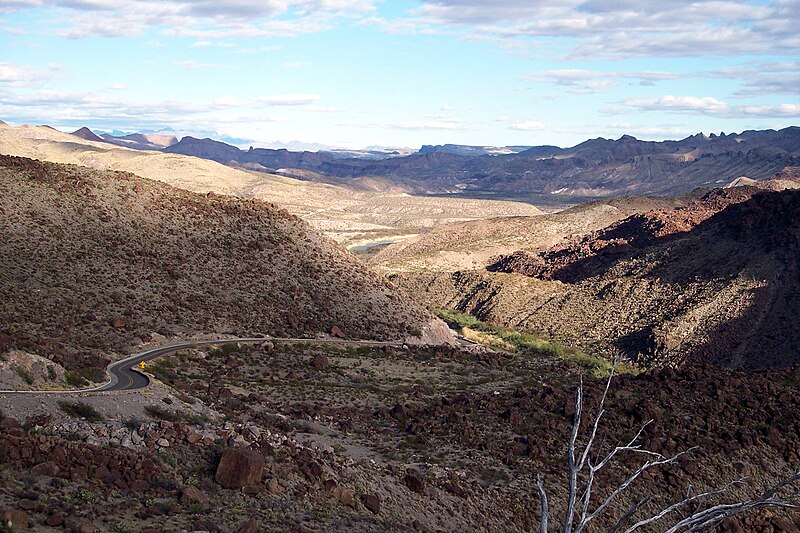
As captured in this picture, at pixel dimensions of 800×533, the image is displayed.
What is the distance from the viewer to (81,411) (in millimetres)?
23281

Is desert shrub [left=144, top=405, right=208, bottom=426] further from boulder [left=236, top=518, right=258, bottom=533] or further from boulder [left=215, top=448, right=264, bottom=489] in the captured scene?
boulder [left=236, top=518, right=258, bottom=533]

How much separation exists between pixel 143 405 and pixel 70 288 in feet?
75.2

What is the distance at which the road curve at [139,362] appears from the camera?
3066 cm

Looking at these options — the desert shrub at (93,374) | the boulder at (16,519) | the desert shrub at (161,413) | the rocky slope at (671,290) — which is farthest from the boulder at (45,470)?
the rocky slope at (671,290)

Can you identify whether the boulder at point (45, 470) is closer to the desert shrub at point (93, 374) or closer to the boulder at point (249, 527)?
the boulder at point (249, 527)

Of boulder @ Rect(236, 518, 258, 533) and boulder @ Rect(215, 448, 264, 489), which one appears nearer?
boulder @ Rect(236, 518, 258, 533)

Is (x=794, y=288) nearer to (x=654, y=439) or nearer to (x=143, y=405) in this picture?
(x=654, y=439)

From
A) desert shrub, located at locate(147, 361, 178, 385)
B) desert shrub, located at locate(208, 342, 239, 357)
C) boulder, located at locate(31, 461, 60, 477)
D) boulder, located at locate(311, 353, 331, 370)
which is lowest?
boulder, located at locate(311, 353, 331, 370)

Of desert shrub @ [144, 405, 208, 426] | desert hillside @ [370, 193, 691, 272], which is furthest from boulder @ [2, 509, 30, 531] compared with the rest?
desert hillside @ [370, 193, 691, 272]

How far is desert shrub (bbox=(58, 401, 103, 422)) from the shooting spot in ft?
75.5

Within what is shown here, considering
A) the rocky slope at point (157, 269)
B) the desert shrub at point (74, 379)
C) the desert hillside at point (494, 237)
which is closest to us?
the desert shrub at point (74, 379)

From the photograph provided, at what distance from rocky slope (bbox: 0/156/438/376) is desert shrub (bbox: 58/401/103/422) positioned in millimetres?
12958

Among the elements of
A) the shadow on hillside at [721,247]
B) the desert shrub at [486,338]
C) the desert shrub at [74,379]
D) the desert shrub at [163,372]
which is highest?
the shadow on hillside at [721,247]

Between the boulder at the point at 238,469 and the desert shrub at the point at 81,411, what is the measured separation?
5.30 metres
